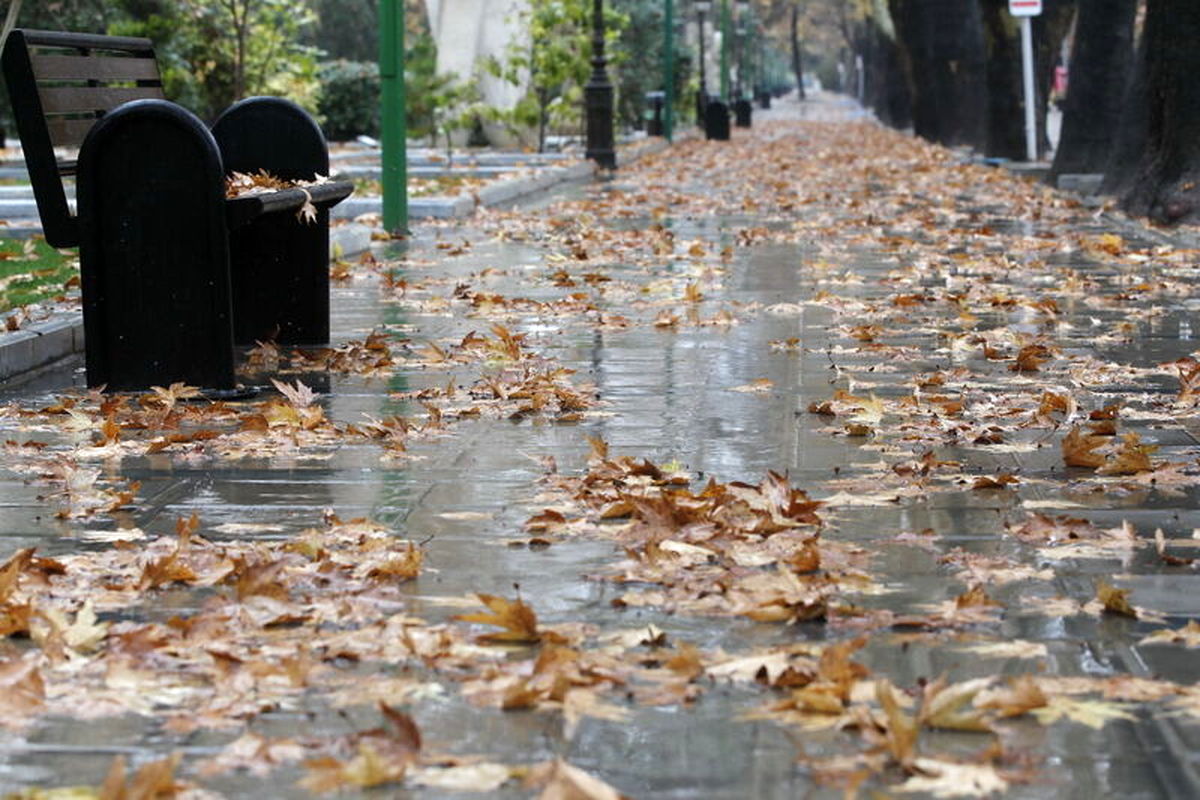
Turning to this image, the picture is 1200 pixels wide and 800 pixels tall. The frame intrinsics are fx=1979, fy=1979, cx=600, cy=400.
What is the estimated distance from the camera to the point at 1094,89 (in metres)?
23.0

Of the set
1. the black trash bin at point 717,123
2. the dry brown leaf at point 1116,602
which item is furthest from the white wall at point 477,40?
the dry brown leaf at point 1116,602

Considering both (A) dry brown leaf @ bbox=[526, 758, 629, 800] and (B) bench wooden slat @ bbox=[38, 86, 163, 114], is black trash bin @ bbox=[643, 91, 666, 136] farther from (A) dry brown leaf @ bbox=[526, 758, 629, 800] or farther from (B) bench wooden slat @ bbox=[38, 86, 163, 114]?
(A) dry brown leaf @ bbox=[526, 758, 629, 800]

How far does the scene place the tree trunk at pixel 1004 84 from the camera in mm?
28359

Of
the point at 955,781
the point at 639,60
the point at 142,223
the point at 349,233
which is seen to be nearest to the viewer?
the point at 955,781

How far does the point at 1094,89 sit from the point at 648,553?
19.3 meters

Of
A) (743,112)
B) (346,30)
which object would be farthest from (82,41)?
(743,112)

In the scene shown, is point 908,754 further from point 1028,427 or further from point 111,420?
point 111,420

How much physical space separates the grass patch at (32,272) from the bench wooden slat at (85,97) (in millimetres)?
1319

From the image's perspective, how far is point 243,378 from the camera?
8.27 m

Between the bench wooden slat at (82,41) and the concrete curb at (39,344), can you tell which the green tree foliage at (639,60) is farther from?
the concrete curb at (39,344)

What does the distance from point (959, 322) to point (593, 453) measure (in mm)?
4017

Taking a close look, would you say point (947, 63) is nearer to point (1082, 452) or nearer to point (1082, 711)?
point (1082, 452)

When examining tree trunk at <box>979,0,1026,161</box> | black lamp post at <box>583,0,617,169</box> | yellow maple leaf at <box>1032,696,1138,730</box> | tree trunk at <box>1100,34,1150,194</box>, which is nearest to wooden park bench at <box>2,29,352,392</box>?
yellow maple leaf at <box>1032,696,1138,730</box>

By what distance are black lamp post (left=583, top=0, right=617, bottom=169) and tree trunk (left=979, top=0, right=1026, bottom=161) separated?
5.61 metres
